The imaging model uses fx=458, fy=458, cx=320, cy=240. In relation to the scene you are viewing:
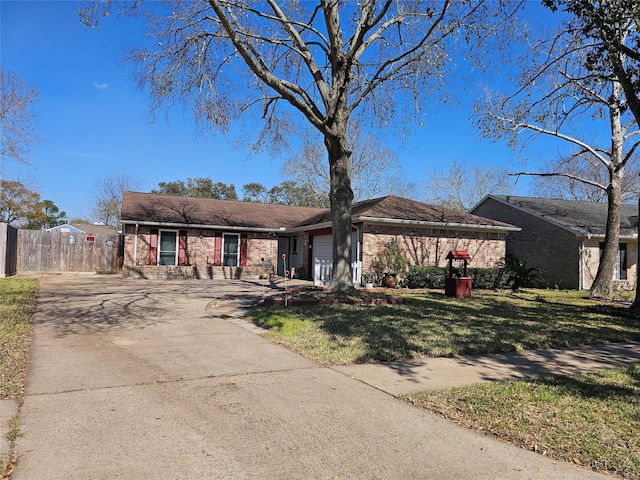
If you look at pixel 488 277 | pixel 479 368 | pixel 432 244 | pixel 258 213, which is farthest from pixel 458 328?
pixel 258 213

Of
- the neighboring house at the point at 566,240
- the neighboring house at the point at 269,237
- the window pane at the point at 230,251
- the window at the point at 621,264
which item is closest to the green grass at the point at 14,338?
the neighboring house at the point at 269,237

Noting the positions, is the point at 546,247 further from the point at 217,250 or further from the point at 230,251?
the point at 217,250

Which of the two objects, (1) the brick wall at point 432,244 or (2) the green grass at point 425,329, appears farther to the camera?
(1) the brick wall at point 432,244

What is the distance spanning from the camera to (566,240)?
73.5 ft

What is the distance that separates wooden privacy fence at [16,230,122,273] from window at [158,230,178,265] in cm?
408

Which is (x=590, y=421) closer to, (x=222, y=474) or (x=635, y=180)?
(x=222, y=474)

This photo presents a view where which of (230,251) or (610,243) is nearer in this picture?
(610,243)

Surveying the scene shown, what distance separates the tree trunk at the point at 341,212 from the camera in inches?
530

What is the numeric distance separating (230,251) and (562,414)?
21420 millimetres

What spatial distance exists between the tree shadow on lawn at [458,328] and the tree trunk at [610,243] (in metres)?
4.90

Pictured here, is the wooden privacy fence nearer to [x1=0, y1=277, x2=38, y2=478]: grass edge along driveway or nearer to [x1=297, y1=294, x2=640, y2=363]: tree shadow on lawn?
[x1=0, y1=277, x2=38, y2=478]: grass edge along driveway

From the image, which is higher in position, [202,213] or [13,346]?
[202,213]

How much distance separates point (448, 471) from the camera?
3.34 meters

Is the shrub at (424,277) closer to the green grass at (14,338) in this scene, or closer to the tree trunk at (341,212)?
the tree trunk at (341,212)
